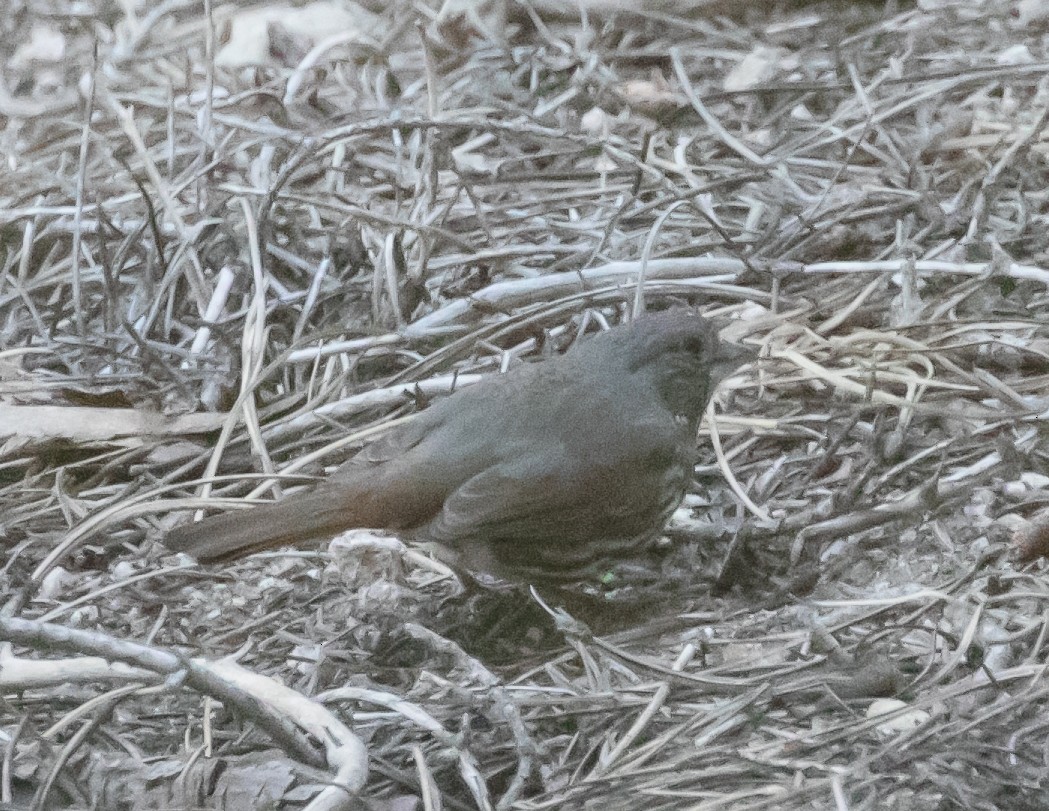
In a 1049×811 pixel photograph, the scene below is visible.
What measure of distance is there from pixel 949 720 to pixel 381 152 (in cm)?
347

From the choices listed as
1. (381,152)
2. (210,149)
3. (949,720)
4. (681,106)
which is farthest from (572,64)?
(949,720)

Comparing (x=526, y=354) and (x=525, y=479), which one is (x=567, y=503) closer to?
(x=525, y=479)

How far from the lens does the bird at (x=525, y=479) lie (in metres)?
3.34

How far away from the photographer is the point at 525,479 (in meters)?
3.36

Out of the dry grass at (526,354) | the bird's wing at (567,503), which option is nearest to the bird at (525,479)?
the bird's wing at (567,503)

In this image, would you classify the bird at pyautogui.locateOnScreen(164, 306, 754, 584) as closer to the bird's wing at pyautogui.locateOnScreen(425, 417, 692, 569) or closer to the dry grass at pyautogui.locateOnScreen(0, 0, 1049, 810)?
the bird's wing at pyautogui.locateOnScreen(425, 417, 692, 569)

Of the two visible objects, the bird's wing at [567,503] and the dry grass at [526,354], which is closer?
the dry grass at [526,354]

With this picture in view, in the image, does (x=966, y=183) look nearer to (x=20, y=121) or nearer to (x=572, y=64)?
(x=572, y=64)

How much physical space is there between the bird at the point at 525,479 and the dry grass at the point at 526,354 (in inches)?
8.3

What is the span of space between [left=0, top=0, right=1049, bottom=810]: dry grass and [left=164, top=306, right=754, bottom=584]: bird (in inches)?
8.3

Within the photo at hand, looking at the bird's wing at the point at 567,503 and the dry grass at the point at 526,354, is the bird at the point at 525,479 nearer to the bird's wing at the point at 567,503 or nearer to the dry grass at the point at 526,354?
the bird's wing at the point at 567,503

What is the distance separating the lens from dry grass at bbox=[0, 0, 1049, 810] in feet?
8.75

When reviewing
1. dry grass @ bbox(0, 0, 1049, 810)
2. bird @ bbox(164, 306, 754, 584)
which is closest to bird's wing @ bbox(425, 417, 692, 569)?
bird @ bbox(164, 306, 754, 584)

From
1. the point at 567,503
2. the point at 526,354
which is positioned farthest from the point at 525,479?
the point at 526,354
